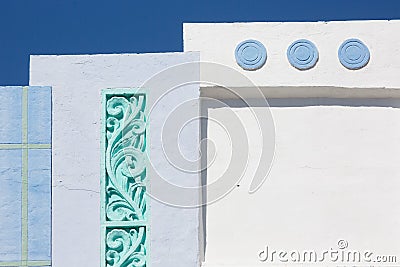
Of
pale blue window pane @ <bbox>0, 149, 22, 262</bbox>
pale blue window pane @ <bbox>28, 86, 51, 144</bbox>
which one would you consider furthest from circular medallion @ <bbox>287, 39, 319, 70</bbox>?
pale blue window pane @ <bbox>0, 149, 22, 262</bbox>

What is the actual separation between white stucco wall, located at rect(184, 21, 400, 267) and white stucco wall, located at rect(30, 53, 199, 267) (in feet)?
0.85

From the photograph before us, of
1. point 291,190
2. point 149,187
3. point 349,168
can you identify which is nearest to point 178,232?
point 149,187

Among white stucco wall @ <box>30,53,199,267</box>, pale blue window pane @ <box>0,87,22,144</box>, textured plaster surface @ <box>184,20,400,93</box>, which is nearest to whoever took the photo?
white stucco wall @ <box>30,53,199,267</box>

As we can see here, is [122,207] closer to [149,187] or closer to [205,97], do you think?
[149,187]

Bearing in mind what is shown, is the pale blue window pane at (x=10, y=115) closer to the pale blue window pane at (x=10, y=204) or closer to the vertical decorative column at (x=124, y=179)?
the pale blue window pane at (x=10, y=204)

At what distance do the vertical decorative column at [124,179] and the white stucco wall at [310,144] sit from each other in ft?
1.85

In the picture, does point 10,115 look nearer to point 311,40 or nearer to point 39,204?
point 39,204

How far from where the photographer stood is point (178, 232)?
23.1 ft

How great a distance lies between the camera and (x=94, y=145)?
7168 millimetres

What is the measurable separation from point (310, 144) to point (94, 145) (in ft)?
5.81

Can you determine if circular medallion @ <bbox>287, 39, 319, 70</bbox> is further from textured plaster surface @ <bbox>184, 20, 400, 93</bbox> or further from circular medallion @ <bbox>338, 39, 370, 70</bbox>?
circular medallion @ <bbox>338, 39, 370, 70</bbox>

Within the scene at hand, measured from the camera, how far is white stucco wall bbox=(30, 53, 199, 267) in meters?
7.03

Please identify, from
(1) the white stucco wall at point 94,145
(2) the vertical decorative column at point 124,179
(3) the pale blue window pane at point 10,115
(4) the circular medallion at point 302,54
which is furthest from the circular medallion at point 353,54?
(3) the pale blue window pane at point 10,115

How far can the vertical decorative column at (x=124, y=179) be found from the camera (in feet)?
23.1
